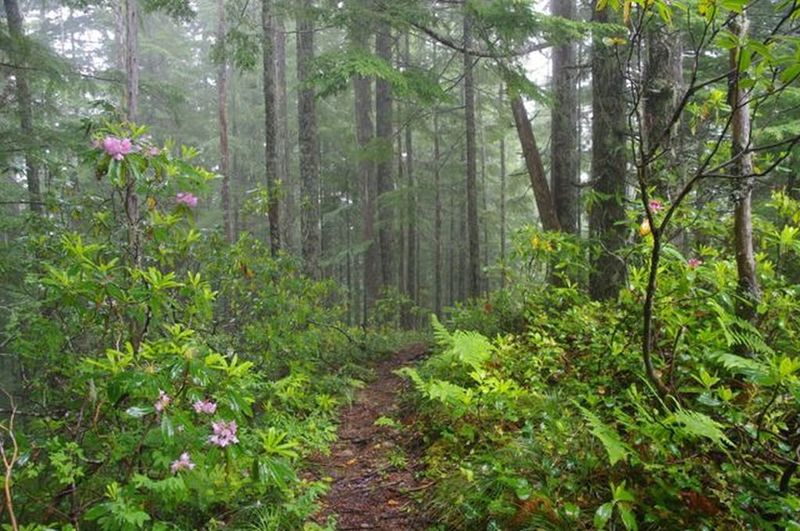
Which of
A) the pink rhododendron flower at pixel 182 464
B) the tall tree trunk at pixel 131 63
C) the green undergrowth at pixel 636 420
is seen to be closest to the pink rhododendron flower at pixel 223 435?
A: the pink rhododendron flower at pixel 182 464

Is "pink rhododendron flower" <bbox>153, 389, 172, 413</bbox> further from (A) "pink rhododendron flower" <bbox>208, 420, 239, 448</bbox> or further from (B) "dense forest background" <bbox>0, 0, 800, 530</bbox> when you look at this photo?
(A) "pink rhododendron flower" <bbox>208, 420, 239, 448</bbox>

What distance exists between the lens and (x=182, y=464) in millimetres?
2672

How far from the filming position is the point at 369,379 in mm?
7215

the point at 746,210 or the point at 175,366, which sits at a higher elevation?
the point at 746,210

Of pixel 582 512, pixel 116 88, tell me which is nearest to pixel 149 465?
pixel 582 512

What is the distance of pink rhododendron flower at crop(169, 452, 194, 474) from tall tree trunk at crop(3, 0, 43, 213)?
849 cm

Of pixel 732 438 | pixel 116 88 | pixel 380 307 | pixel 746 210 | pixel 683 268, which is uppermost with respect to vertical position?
pixel 116 88

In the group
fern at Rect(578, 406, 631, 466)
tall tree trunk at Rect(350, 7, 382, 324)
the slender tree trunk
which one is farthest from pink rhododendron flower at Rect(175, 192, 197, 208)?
tall tree trunk at Rect(350, 7, 382, 324)

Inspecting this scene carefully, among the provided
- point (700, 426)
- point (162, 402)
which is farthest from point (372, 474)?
point (700, 426)

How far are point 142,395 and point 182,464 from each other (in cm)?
45

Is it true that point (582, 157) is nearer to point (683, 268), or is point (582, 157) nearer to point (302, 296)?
point (302, 296)

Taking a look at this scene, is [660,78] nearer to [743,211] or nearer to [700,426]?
[743,211]

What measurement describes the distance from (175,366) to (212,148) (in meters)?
21.5

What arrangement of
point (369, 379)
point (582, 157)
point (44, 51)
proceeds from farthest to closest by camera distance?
point (582, 157) → point (44, 51) → point (369, 379)
